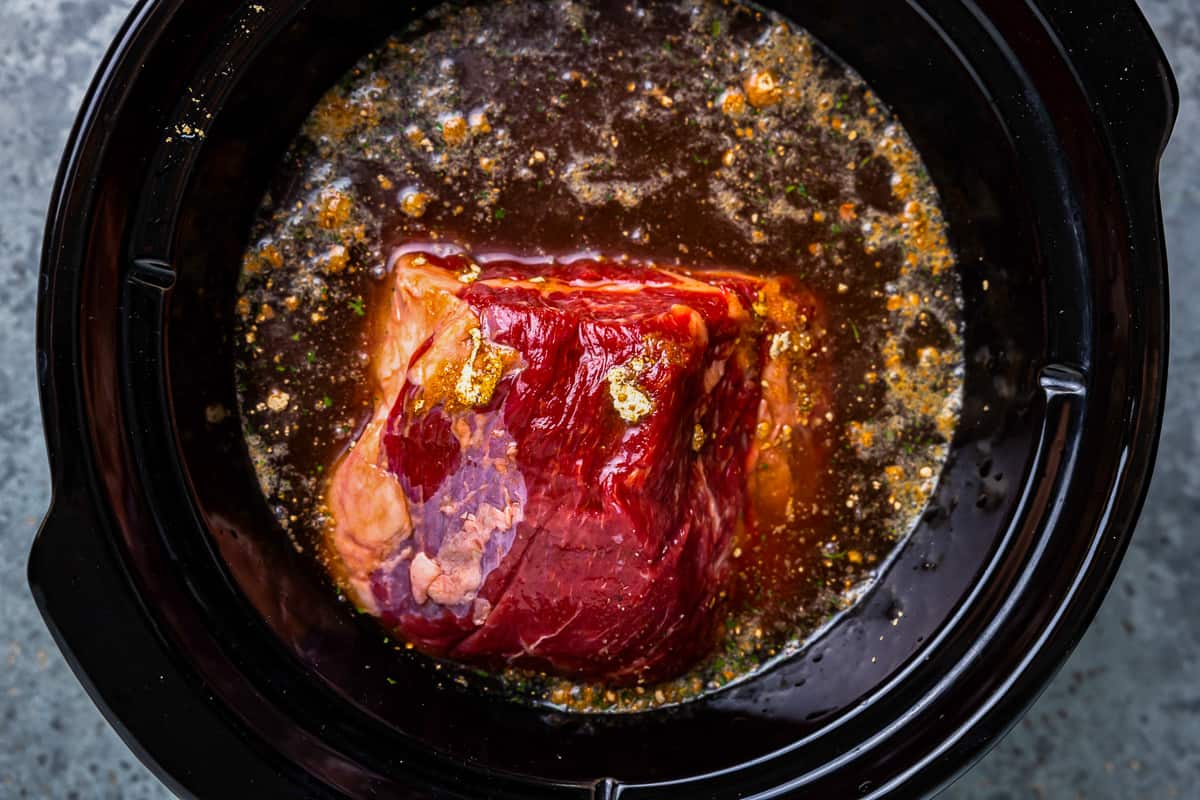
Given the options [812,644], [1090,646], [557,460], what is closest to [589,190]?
[557,460]

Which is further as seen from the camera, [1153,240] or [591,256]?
[591,256]

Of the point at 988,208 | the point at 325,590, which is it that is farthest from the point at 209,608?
the point at 988,208

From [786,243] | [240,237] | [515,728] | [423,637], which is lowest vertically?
[515,728]

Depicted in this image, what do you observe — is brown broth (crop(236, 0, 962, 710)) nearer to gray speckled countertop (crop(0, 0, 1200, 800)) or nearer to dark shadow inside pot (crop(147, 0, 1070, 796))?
dark shadow inside pot (crop(147, 0, 1070, 796))

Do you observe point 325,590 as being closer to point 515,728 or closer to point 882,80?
point 515,728

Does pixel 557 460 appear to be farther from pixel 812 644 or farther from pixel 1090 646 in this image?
pixel 1090 646

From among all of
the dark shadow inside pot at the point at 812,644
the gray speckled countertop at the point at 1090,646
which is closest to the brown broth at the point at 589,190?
the dark shadow inside pot at the point at 812,644
